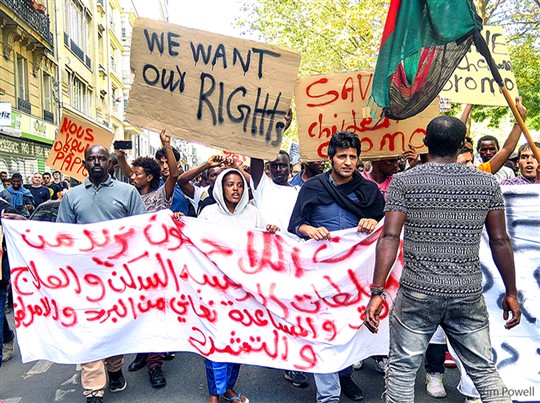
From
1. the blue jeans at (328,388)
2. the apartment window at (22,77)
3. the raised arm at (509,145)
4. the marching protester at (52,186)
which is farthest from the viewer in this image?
the apartment window at (22,77)

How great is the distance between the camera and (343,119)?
454cm

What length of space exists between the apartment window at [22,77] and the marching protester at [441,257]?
18819 millimetres

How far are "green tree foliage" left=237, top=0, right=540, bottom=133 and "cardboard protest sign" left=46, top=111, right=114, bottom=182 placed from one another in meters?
9.15

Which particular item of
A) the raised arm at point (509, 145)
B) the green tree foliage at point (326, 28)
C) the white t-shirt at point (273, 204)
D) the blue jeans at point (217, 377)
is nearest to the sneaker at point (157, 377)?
the blue jeans at point (217, 377)

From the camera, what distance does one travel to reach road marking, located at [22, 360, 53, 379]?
173 inches

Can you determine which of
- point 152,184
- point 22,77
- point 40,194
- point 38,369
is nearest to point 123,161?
point 152,184

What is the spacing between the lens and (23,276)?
3.79m

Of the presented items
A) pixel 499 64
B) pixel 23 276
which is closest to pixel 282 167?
pixel 499 64

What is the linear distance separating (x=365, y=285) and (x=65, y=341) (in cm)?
217

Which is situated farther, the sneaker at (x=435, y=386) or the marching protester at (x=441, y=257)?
the sneaker at (x=435, y=386)

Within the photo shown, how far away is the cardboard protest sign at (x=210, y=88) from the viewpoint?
13.4 feet

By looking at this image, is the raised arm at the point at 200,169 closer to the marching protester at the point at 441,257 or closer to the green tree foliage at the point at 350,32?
the marching protester at the point at 441,257

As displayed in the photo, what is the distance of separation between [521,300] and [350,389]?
1.34 meters

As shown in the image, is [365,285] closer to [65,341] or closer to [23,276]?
[65,341]
